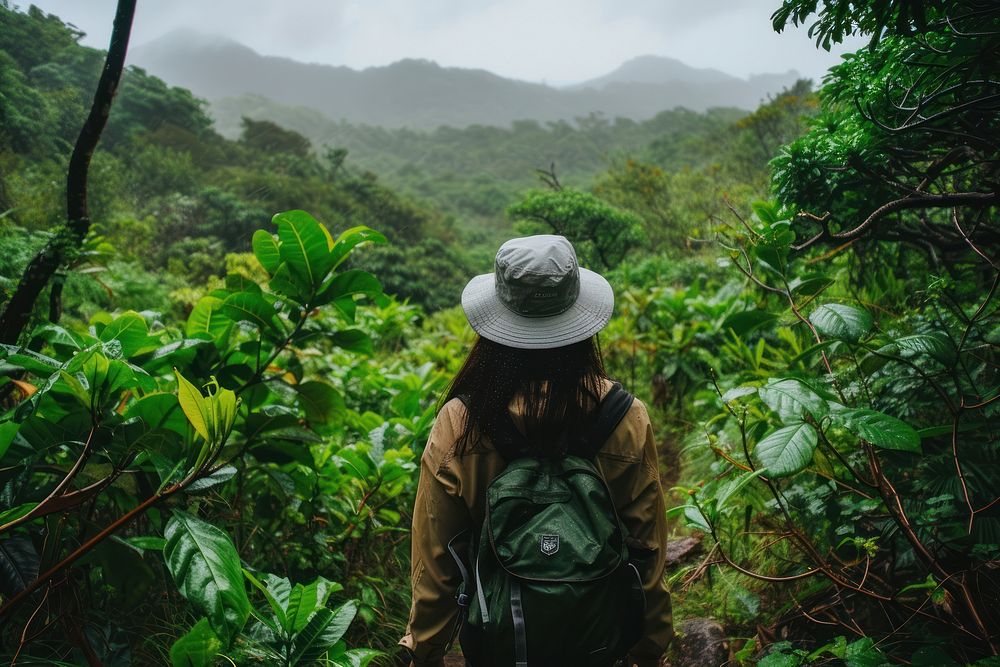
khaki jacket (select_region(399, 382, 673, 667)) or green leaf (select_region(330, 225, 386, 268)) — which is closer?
khaki jacket (select_region(399, 382, 673, 667))

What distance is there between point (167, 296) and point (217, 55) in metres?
79.3

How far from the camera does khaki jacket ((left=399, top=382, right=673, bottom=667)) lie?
1257 mm

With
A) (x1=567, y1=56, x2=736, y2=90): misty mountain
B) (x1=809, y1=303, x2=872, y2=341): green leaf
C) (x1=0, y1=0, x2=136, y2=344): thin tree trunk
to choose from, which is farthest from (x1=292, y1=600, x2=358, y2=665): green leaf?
(x1=567, y1=56, x2=736, y2=90): misty mountain

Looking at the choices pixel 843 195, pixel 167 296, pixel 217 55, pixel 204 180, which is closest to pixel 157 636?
pixel 843 195

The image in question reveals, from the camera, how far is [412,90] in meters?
88.1

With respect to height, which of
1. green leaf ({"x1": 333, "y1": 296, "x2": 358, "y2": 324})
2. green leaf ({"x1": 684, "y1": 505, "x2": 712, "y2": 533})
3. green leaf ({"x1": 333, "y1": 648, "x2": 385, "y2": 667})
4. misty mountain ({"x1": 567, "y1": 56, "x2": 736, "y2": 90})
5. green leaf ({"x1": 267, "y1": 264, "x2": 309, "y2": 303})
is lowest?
green leaf ({"x1": 333, "y1": 648, "x2": 385, "y2": 667})

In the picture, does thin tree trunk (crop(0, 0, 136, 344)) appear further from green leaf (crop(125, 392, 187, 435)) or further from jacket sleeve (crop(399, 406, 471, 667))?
jacket sleeve (crop(399, 406, 471, 667))

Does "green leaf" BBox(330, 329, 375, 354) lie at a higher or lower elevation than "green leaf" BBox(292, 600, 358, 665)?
higher

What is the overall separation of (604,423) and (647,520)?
0.26m

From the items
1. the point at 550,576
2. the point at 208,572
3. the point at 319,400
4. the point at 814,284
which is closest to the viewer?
the point at 550,576

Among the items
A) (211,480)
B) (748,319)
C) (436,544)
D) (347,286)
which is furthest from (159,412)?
(748,319)

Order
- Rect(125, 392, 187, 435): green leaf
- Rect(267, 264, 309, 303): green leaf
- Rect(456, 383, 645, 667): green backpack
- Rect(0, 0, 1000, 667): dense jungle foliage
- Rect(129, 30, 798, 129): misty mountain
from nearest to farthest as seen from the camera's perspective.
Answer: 1. Rect(456, 383, 645, 667): green backpack
2. Rect(0, 0, 1000, 667): dense jungle foliage
3. Rect(125, 392, 187, 435): green leaf
4. Rect(267, 264, 309, 303): green leaf
5. Rect(129, 30, 798, 129): misty mountain

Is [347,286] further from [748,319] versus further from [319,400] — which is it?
[748,319]

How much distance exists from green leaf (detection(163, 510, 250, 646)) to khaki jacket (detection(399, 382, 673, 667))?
37 cm
